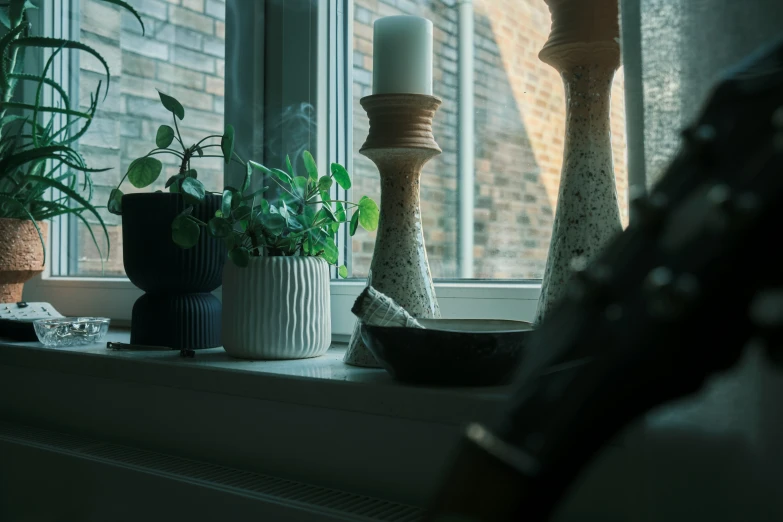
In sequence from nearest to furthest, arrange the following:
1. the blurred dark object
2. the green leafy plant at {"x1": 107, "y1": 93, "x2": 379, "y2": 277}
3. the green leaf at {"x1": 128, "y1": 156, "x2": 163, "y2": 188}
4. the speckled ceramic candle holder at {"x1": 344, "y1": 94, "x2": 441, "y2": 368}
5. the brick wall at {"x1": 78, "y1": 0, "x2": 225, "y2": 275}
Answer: the blurred dark object, the speckled ceramic candle holder at {"x1": 344, "y1": 94, "x2": 441, "y2": 368}, the green leafy plant at {"x1": 107, "y1": 93, "x2": 379, "y2": 277}, the green leaf at {"x1": 128, "y1": 156, "x2": 163, "y2": 188}, the brick wall at {"x1": 78, "y1": 0, "x2": 225, "y2": 275}

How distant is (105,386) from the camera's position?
1082 millimetres

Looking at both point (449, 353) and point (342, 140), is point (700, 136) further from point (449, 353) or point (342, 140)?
point (342, 140)

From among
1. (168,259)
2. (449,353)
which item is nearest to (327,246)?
(168,259)

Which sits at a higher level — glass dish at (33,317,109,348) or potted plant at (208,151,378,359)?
potted plant at (208,151,378,359)

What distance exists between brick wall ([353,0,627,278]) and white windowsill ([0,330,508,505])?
0.29 metres

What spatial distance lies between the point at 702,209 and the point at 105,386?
3.51 ft

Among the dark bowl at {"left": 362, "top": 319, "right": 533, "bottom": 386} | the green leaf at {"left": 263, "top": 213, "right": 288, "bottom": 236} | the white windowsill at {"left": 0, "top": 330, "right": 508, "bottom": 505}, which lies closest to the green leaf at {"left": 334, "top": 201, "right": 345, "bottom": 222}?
the green leaf at {"left": 263, "top": 213, "right": 288, "bottom": 236}

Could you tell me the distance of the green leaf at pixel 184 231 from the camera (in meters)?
1.01

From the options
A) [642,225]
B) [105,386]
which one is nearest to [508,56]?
[105,386]

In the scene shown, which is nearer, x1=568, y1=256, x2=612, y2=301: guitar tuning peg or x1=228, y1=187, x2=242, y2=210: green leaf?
x1=568, y1=256, x2=612, y2=301: guitar tuning peg

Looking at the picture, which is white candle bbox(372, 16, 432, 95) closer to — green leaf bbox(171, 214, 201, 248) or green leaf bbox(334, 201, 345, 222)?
green leaf bbox(334, 201, 345, 222)

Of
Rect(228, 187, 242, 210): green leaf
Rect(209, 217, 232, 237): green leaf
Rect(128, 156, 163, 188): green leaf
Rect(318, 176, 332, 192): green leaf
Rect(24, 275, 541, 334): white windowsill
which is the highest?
Rect(128, 156, 163, 188): green leaf

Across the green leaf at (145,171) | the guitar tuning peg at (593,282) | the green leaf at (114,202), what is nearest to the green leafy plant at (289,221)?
the green leaf at (145,171)

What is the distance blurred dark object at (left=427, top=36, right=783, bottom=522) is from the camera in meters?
0.15
